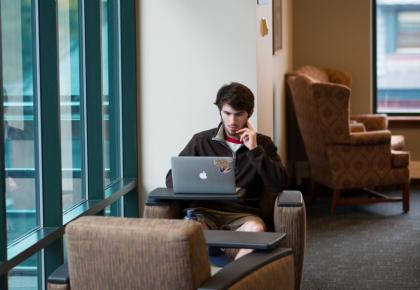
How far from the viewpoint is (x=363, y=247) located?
5582 millimetres

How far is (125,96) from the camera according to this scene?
198 inches

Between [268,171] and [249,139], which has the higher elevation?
[249,139]

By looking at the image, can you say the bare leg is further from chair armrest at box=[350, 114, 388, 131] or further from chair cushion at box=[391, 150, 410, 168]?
chair armrest at box=[350, 114, 388, 131]

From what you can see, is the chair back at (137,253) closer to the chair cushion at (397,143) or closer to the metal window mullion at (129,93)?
the metal window mullion at (129,93)

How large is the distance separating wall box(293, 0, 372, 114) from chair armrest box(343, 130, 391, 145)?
5.36 feet

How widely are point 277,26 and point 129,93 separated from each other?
1985 millimetres

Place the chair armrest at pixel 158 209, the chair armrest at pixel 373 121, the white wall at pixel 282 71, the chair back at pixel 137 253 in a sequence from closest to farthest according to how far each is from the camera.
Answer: the chair back at pixel 137 253 < the chair armrest at pixel 158 209 < the white wall at pixel 282 71 < the chair armrest at pixel 373 121

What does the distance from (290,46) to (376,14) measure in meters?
1.00

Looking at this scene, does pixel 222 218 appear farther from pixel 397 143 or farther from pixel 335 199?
pixel 397 143

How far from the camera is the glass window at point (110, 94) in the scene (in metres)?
4.90

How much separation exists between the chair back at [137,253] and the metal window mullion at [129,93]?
245 cm

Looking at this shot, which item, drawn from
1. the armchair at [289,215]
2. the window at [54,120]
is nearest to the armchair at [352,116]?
the window at [54,120]

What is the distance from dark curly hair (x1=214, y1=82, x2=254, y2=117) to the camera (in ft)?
13.4

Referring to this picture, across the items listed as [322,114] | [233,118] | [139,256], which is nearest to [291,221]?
[233,118]
